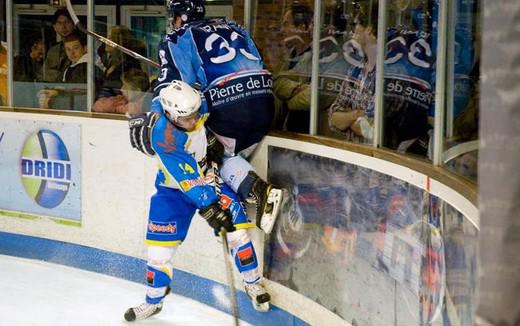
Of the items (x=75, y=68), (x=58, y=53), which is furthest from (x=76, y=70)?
(x=58, y=53)

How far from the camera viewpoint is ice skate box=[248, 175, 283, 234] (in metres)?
3.38

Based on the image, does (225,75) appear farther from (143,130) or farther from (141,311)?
(141,311)

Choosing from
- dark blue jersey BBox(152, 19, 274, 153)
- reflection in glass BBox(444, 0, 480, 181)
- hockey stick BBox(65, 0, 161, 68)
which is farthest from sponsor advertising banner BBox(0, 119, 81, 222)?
reflection in glass BBox(444, 0, 480, 181)

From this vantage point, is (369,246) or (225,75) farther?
(225,75)

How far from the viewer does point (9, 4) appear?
16.3 ft

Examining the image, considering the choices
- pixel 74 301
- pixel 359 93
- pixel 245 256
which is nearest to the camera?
pixel 359 93

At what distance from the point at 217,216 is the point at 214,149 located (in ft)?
1.23

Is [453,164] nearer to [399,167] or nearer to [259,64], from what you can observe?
[399,167]

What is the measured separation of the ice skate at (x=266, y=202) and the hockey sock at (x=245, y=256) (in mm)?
84

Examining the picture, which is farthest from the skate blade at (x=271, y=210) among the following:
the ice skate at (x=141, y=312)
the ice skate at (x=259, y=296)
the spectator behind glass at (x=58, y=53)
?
the spectator behind glass at (x=58, y=53)

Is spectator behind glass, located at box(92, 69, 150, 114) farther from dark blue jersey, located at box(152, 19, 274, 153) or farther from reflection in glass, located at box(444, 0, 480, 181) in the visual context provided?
reflection in glass, located at box(444, 0, 480, 181)

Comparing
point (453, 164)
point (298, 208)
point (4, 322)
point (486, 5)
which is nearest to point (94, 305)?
point (4, 322)

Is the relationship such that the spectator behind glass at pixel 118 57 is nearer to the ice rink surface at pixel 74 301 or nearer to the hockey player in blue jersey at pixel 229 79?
the hockey player in blue jersey at pixel 229 79

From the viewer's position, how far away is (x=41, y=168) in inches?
189
